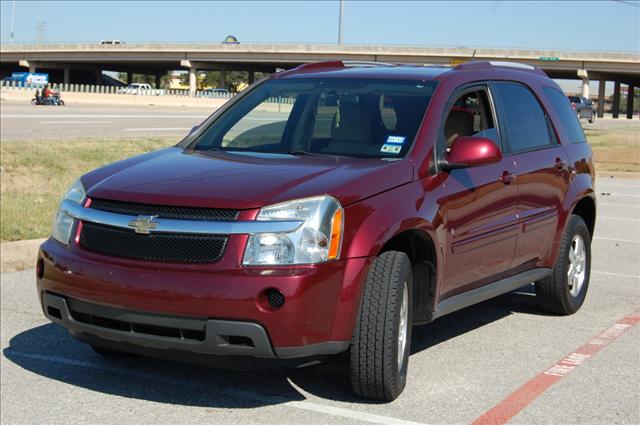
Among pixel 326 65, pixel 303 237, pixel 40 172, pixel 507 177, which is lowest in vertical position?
pixel 40 172

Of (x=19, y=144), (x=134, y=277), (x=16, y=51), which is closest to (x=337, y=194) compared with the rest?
(x=134, y=277)

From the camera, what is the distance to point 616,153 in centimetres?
2781

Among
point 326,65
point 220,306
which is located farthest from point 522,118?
point 220,306

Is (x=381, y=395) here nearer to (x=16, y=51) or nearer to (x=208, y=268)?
(x=208, y=268)

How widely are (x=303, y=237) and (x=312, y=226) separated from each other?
2.8 inches

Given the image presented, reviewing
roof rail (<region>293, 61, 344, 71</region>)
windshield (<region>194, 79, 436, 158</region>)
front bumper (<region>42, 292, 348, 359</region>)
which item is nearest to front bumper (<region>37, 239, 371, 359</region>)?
front bumper (<region>42, 292, 348, 359</region>)

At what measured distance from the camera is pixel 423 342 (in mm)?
6391

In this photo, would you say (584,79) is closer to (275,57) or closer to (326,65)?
(275,57)

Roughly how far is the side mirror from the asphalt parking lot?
1263 millimetres

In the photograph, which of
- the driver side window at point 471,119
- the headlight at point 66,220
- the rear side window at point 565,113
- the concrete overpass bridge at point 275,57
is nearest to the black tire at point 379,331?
the driver side window at point 471,119

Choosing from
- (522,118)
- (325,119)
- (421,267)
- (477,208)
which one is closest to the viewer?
(421,267)

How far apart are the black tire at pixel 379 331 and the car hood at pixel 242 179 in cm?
41

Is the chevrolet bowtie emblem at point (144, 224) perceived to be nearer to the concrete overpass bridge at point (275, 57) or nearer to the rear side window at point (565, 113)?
the rear side window at point (565, 113)

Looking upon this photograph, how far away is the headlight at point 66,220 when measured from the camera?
5.02 metres
